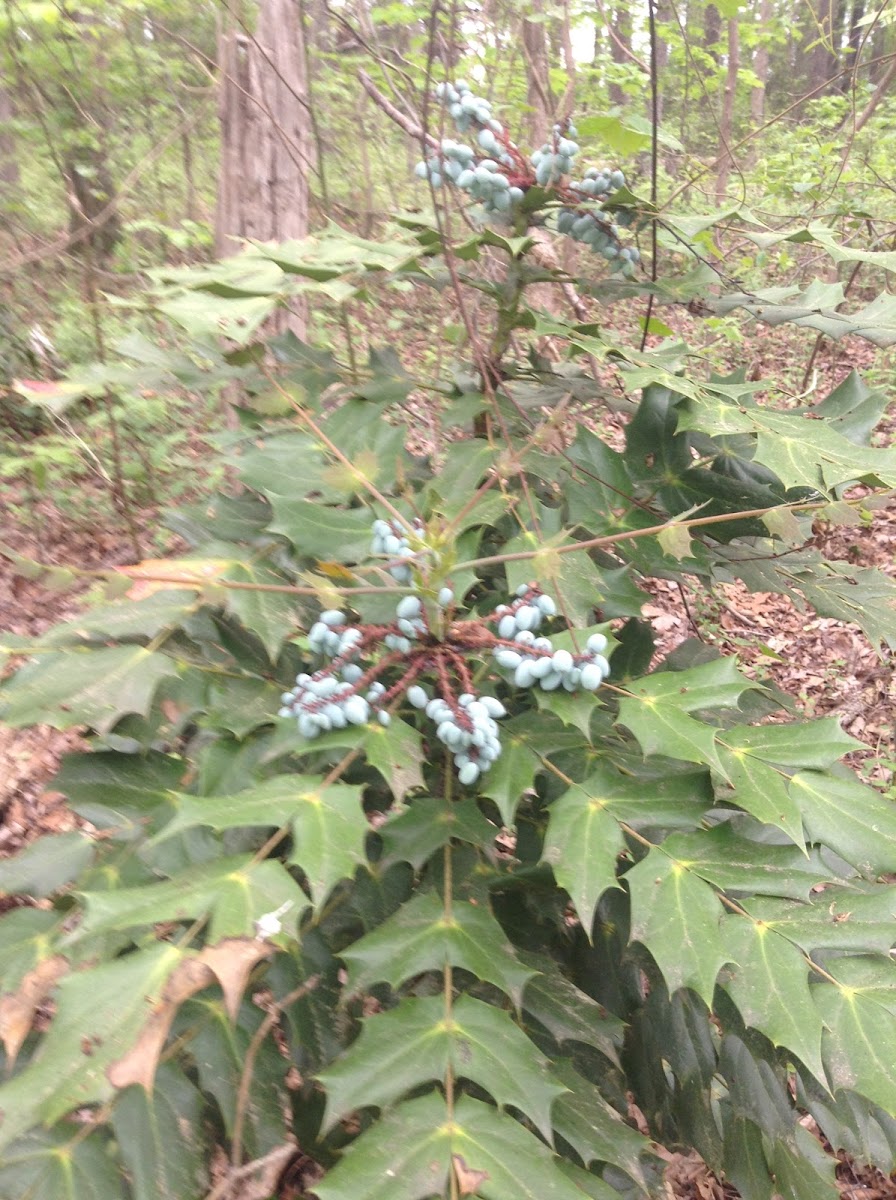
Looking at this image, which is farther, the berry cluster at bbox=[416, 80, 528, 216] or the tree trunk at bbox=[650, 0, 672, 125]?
the tree trunk at bbox=[650, 0, 672, 125]

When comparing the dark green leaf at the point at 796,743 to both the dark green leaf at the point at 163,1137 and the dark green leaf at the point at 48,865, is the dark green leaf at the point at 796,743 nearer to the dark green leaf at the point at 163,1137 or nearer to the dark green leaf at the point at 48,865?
the dark green leaf at the point at 163,1137

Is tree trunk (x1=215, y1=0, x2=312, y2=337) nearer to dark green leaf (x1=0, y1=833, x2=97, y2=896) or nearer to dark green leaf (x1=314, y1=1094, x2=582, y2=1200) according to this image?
dark green leaf (x1=0, y1=833, x2=97, y2=896)

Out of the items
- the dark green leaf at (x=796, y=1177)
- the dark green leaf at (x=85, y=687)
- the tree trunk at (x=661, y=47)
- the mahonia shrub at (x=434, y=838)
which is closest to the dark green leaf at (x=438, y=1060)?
the mahonia shrub at (x=434, y=838)

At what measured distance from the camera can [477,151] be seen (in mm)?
1358

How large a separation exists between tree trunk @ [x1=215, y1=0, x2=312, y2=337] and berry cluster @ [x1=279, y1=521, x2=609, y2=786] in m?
1.91

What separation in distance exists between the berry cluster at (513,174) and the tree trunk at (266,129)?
1.38 meters

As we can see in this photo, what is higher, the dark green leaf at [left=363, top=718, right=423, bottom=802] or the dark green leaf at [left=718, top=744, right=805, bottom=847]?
the dark green leaf at [left=363, top=718, right=423, bottom=802]

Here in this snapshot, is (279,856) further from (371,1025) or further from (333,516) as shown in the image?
(333,516)

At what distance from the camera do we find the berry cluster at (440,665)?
3.07 feet

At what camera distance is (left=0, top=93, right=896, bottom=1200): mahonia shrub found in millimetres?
808

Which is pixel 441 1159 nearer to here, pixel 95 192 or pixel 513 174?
pixel 513 174

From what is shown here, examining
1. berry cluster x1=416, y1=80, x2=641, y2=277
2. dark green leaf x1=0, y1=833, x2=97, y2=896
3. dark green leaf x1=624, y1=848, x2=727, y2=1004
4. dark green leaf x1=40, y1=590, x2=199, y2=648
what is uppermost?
berry cluster x1=416, y1=80, x2=641, y2=277

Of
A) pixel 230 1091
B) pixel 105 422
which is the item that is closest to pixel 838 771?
pixel 230 1091

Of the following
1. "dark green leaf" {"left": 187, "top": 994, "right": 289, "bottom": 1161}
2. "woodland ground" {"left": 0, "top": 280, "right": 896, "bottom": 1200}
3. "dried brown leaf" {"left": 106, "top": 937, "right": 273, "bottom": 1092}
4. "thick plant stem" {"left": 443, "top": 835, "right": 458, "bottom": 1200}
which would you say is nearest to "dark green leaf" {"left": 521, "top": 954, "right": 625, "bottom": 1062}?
"thick plant stem" {"left": 443, "top": 835, "right": 458, "bottom": 1200}
